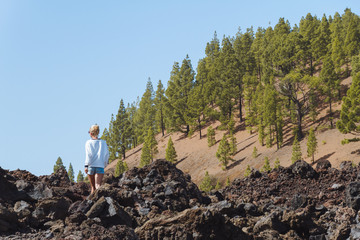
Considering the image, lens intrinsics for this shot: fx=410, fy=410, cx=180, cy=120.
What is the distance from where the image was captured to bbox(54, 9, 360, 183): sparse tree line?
244 ft

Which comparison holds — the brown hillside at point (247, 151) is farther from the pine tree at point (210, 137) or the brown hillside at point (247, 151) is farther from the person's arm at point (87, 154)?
the person's arm at point (87, 154)

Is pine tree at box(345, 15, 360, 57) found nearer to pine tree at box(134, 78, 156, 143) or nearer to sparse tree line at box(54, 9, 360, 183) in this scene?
sparse tree line at box(54, 9, 360, 183)

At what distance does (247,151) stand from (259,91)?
14092 mm

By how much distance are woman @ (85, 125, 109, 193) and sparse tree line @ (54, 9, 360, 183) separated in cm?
6343

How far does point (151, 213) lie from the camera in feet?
32.9

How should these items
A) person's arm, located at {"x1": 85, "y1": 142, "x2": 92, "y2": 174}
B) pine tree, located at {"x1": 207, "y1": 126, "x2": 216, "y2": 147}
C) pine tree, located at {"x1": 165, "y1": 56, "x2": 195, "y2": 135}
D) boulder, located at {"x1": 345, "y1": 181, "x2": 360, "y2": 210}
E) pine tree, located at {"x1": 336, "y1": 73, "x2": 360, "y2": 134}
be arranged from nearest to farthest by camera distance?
1. person's arm, located at {"x1": 85, "y1": 142, "x2": 92, "y2": 174}
2. boulder, located at {"x1": 345, "y1": 181, "x2": 360, "y2": 210}
3. pine tree, located at {"x1": 336, "y1": 73, "x2": 360, "y2": 134}
4. pine tree, located at {"x1": 207, "y1": 126, "x2": 216, "y2": 147}
5. pine tree, located at {"x1": 165, "y1": 56, "x2": 195, "y2": 135}

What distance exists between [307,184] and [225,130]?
2823 inches

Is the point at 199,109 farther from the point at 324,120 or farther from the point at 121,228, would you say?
the point at 121,228

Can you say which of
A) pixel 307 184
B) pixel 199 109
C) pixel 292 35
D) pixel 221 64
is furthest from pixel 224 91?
pixel 307 184

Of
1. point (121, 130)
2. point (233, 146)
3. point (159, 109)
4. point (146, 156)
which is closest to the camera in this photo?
point (233, 146)

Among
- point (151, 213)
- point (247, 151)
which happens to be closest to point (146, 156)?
point (247, 151)

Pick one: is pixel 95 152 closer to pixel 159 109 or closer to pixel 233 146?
pixel 233 146

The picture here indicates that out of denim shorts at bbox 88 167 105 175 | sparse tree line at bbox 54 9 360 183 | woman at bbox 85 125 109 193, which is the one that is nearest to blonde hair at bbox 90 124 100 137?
woman at bbox 85 125 109 193

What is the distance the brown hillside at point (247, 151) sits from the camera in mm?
62662
